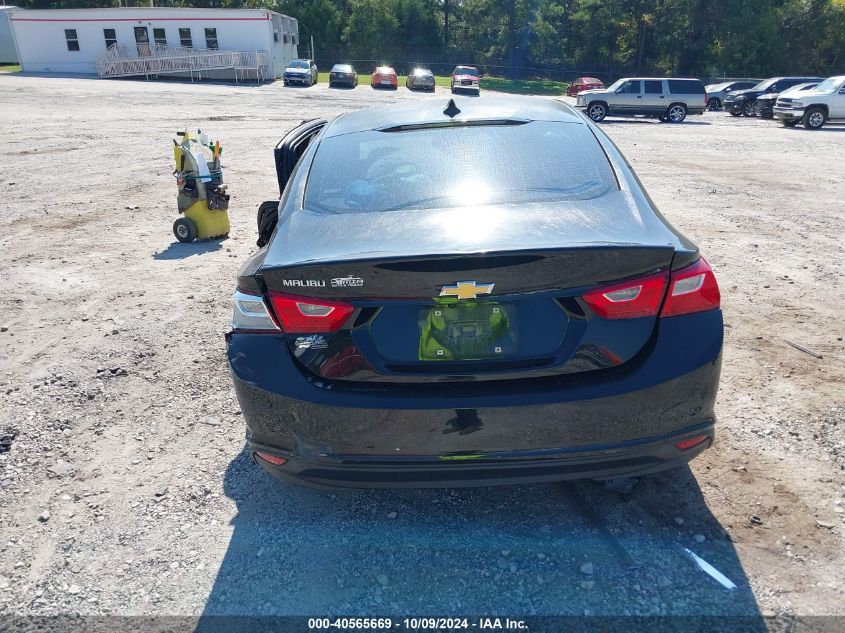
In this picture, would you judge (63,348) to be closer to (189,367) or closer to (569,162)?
(189,367)

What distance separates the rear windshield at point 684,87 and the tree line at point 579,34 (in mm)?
30707

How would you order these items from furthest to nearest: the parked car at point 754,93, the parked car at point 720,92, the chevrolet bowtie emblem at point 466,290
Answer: the parked car at point 720,92 < the parked car at point 754,93 < the chevrolet bowtie emblem at point 466,290

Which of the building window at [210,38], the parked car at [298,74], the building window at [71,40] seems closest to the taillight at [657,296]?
the parked car at [298,74]

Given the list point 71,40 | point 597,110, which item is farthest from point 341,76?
point 597,110

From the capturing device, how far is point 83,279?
5.93 metres

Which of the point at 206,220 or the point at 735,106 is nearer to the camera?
the point at 206,220

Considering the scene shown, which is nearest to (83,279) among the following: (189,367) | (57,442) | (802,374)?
(189,367)

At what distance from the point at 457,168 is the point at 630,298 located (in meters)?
1.14

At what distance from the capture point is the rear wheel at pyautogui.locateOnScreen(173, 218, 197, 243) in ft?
23.0

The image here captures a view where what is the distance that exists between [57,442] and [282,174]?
2496 millimetres

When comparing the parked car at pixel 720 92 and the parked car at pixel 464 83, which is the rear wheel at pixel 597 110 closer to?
the parked car at pixel 720 92

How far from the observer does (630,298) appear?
221 centimetres

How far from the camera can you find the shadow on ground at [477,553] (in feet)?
7.63

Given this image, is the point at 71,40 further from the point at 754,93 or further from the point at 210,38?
the point at 754,93
